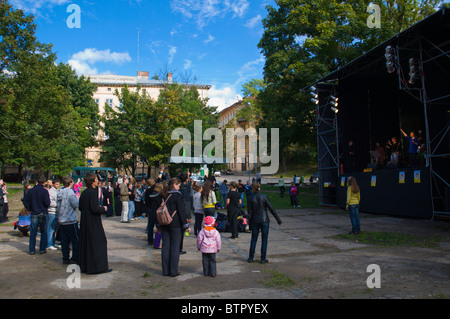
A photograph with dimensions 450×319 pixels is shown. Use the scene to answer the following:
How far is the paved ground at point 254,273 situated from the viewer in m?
5.14

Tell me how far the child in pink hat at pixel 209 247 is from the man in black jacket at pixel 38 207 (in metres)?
4.56

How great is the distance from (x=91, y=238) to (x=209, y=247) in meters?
2.32

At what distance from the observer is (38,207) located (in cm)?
828

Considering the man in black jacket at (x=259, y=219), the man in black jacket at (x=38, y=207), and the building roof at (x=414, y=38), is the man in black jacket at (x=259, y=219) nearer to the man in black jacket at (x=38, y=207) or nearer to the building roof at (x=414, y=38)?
the man in black jacket at (x=38, y=207)

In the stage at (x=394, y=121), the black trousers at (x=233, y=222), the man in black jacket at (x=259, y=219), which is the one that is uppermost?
the stage at (x=394, y=121)

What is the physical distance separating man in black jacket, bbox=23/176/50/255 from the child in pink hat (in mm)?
4558

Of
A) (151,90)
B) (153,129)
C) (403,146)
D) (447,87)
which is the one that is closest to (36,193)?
(447,87)

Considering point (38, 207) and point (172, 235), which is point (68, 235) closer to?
point (38, 207)

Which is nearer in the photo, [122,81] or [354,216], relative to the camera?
[354,216]

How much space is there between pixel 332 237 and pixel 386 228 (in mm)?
2795

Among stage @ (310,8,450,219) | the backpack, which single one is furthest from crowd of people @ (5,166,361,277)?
stage @ (310,8,450,219)

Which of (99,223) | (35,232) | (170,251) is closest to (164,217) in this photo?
(170,251)

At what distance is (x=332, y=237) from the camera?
1033cm

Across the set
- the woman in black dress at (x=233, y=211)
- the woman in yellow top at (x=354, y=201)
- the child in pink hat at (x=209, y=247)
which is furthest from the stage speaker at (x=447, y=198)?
the child in pink hat at (x=209, y=247)
